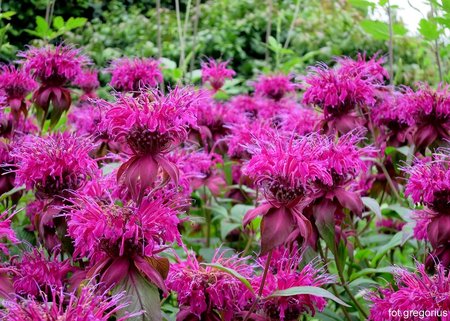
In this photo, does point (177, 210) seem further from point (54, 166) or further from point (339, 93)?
point (339, 93)

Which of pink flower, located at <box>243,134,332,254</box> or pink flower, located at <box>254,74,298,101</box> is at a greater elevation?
pink flower, located at <box>243,134,332,254</box>

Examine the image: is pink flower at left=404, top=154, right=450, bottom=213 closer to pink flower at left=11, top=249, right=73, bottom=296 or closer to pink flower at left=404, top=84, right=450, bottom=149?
pink flower at left=404, top=84, right=450, bottom=149

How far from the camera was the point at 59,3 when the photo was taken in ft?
24.3

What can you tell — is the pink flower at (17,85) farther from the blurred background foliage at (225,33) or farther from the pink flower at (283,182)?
the blurred background foliage at (225,33)

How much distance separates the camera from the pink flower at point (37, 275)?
5.03 feet

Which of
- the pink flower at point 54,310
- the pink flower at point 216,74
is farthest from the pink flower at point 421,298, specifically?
the pink flower at point 216,74

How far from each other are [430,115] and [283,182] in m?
0.92

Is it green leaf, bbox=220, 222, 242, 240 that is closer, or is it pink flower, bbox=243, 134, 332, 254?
pink flower, bbox=243, 134, 332, 254

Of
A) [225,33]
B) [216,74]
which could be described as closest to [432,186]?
[216,74]

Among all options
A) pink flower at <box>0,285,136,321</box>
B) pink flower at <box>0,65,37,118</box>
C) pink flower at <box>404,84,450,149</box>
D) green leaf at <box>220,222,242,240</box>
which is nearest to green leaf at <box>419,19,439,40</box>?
pink flower at <box>404,84,450,149</box>

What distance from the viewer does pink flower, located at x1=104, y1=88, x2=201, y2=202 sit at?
1.44m

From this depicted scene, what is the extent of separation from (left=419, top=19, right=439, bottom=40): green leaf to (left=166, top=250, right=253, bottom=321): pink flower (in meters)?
1.42

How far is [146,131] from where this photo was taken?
1.45 meters

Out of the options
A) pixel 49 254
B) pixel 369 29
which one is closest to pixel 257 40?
pixel 369 29
